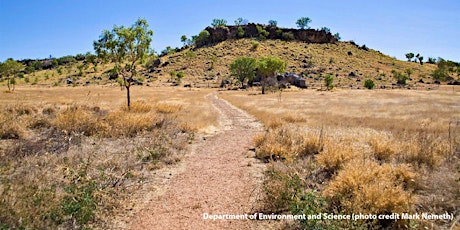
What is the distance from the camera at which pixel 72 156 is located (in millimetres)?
8203

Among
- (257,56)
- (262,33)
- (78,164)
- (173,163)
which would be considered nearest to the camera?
(78,164)

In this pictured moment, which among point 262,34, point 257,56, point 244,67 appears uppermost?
point 262,34

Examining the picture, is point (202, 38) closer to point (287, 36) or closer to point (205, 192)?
point (287, 36)

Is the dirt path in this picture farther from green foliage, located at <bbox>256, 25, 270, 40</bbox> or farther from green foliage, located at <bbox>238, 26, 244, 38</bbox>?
green foliage, located at <bbox>256, 25, 270, 40</bbox>

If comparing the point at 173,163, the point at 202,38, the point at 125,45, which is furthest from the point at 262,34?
the point at 173,163

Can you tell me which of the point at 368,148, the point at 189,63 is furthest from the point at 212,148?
the point at 189,63

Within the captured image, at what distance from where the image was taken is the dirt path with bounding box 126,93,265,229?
208 inches

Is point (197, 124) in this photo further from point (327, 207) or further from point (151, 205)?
point (327, 207)

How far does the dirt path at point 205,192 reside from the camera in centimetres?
528

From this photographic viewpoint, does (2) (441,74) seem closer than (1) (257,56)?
Yes

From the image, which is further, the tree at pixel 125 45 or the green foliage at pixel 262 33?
the green foliage at pixel 262 33

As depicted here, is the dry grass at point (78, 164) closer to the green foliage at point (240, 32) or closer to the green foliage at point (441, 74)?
the green foliage at point (441, 74)

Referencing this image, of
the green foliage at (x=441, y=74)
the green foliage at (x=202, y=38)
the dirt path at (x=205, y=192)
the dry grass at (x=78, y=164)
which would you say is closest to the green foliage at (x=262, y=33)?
the green foliage at (x=202, y=38)

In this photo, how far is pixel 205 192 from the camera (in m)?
6.66
